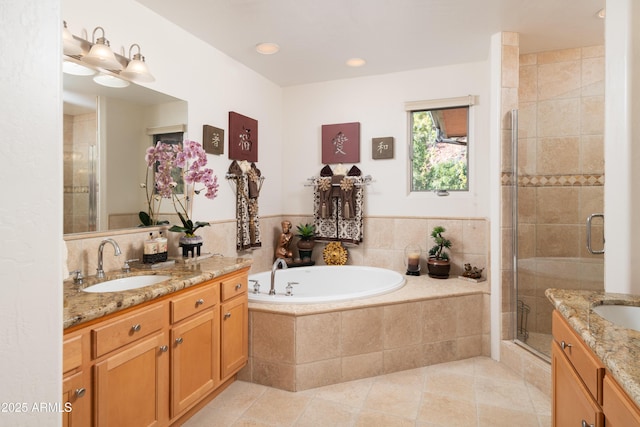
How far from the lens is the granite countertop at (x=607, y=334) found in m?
0.83

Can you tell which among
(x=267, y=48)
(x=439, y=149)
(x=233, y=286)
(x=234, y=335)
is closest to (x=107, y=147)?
(x=233, y=286)

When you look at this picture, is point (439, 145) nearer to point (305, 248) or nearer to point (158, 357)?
point (305, 248)

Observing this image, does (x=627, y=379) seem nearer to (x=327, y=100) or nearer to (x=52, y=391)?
(x=52, y=391)

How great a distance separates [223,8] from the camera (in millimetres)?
2354

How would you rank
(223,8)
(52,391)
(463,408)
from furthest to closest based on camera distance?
(223,8)
(463,408)
(52,391)

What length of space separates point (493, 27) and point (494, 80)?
379mm

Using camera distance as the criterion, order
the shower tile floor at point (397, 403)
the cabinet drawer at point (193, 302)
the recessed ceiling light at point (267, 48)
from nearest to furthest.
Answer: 1. the cabinet drawer at point (193, 302)
2. the shower tile floor at point (397, 403)
3. the recessed ceiling light at point (267, 48)

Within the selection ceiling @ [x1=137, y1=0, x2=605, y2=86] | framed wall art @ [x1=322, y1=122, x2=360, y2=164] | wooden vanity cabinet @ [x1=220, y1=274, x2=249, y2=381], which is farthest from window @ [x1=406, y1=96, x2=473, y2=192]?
wooden vanity cabinet @ [x1=220, y1=274, x2=249, y2=381]

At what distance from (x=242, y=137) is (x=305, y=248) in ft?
4.16

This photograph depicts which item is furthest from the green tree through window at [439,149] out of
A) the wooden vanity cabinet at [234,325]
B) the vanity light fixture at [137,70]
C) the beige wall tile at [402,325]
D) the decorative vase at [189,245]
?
the vanity light fixture at [137,70]

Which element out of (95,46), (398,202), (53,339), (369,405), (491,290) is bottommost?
(369,405)

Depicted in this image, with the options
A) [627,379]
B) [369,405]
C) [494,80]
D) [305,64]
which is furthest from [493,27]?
[369,405]

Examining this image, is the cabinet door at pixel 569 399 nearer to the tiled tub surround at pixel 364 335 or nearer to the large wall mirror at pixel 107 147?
the tiled tub surround at pixel 364 335

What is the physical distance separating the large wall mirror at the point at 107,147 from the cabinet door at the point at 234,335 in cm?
82
